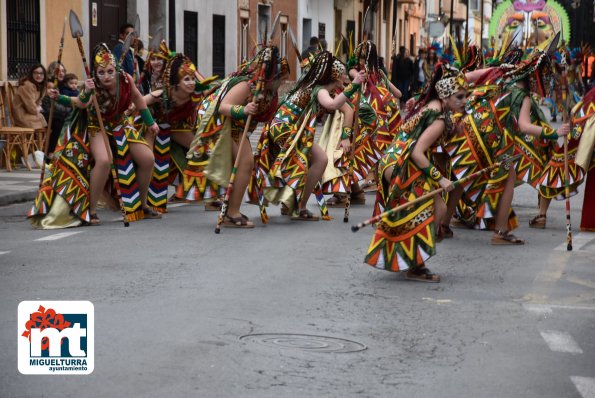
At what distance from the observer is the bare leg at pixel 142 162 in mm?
12750

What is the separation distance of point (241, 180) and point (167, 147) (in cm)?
198

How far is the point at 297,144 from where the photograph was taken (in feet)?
41.8

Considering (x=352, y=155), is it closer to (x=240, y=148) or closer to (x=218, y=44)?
(x=240, y=148)

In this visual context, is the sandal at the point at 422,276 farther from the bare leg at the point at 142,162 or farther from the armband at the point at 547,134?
the bare leg at the point at 142,162

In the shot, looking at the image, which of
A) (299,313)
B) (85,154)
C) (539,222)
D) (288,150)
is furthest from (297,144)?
(299,313)

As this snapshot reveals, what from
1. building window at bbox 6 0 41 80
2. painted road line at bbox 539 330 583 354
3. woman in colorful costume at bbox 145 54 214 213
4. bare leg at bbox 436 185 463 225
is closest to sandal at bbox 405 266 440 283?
painted road line at bbox 539 330 583 354

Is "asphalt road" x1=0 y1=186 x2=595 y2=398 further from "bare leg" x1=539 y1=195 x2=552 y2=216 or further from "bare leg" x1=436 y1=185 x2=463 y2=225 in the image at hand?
"bare leg" x1=539 y1=195 x2=552 y2=216

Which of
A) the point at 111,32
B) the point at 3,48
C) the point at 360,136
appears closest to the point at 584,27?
the point at 111,32

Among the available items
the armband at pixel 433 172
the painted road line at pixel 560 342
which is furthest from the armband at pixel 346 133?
the painted road line at pixel 560 342

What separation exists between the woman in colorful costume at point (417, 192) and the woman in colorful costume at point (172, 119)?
4507 millimetres

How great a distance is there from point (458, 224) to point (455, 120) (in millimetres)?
3090

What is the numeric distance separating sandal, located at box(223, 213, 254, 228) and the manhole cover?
4.97m

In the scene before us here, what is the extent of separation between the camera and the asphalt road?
20.5 feet

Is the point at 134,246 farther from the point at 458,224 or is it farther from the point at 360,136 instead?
the point at 360,136
